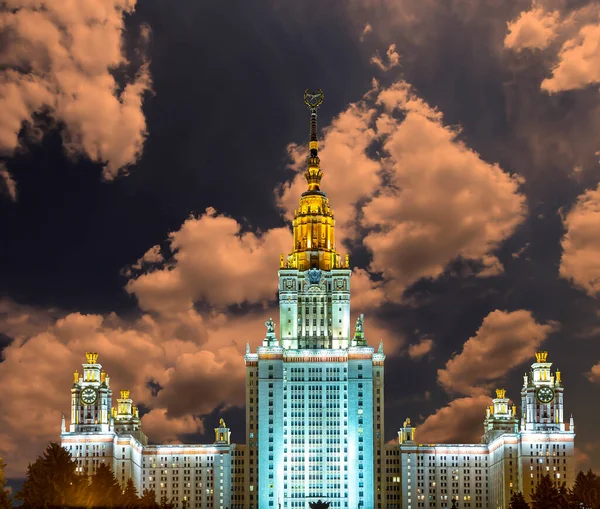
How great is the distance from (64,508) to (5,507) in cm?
919

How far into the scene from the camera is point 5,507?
196 metres

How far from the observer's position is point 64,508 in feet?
655
